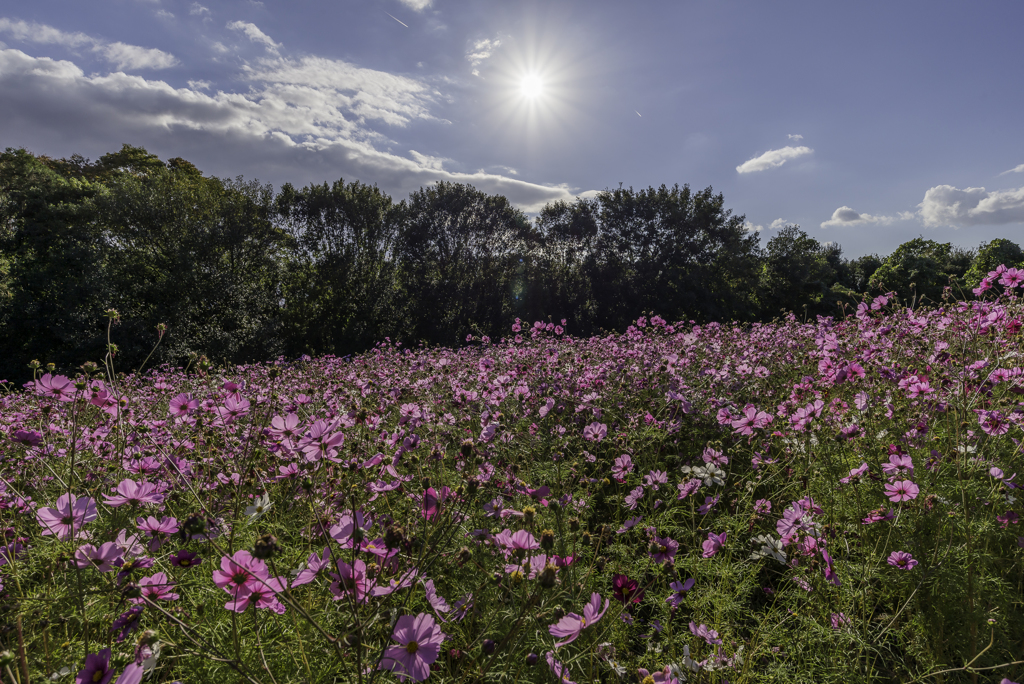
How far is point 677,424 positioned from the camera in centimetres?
296

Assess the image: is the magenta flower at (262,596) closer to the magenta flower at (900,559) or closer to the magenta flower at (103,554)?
Answer: the magenta flower at (103,554)

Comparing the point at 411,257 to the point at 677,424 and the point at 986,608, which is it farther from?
the point at 986,608

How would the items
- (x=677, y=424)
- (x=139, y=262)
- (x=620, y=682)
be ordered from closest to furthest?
(x=620, y=682) → (x=677, y=424) → (x=139, y=262)

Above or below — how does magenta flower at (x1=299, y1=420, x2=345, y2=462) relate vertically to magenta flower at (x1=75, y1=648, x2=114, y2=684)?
above

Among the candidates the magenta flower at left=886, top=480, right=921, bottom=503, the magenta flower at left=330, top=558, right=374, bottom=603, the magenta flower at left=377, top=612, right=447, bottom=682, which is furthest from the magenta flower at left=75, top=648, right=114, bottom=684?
the magenta flower at left=886, top=480, right=921, bottom=503

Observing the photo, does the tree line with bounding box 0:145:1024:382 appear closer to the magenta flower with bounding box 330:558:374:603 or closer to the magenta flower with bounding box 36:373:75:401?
the magenta flower with bounding box 36:373:75:401

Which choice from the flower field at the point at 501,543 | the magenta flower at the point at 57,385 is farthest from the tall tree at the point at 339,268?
the magenta flower at the point at 57,385

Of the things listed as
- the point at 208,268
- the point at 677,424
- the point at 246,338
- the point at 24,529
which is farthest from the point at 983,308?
the point at 208,268

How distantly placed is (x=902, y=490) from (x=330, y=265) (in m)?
17.4

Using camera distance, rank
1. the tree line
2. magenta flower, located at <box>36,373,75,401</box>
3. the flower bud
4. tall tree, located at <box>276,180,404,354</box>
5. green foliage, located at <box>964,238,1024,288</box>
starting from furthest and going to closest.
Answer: green foliage, located at <box>964,238,1024,288</box>, tall tree, located at <box>276,180,404,354</box>, the tree line, magenta flower, located at <box>36,373,75,401</box>, the flower bud

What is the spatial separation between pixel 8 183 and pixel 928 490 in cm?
1988

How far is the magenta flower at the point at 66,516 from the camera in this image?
1233mm

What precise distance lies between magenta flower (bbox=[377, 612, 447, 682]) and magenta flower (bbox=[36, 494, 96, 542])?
92 cm

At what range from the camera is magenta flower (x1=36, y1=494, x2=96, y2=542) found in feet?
4.05
